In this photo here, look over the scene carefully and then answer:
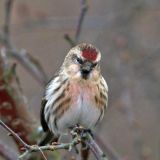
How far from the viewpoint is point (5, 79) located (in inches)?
165

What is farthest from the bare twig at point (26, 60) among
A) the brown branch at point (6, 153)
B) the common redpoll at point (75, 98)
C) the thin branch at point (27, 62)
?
the brown branch at point (6, 153)

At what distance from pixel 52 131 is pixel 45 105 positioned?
0.61 feet

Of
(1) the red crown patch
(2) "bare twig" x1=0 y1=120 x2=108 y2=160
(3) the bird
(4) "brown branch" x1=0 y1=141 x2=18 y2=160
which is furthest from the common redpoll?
(2) "bare twig" x1=0 y1=120 x2=108 y2=160

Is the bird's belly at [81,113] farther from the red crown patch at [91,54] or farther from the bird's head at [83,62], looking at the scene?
the red crown patch at [91,54]

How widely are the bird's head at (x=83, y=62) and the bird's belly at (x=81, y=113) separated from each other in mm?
148

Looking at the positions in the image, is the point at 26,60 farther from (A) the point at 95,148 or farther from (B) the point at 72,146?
(B) the point at 72,146

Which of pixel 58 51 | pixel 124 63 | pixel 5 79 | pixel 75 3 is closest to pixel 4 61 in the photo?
pixel 5 79

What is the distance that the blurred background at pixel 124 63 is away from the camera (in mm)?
5516

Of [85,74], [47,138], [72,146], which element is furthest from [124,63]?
[72,146]

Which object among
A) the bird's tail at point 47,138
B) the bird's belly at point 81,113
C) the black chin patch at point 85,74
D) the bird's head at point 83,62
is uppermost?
the bird's head at point 83,62

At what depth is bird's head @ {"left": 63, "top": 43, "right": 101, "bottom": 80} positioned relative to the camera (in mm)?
3896

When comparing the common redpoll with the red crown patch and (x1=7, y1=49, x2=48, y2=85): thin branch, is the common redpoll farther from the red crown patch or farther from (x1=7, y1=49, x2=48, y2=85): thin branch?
(x1=7, y1=49, x2=48, y2=85): thin branch

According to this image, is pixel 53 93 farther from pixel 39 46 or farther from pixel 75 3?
pixel 75 3

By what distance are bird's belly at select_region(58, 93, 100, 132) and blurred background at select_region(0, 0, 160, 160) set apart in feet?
2.52
